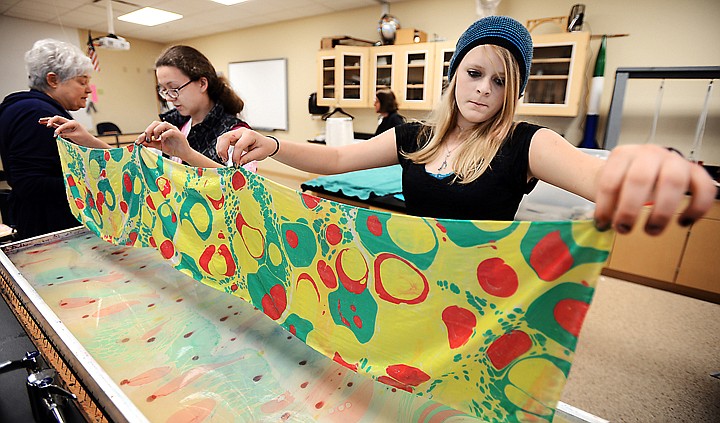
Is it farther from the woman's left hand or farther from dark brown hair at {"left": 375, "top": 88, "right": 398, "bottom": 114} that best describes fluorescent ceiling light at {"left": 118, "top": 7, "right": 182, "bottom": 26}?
the woman's left hand

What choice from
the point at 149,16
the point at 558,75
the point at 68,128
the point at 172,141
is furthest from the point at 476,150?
the point at 149,16

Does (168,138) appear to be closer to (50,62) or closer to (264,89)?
(50,62)

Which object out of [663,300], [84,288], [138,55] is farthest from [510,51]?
[138,55]

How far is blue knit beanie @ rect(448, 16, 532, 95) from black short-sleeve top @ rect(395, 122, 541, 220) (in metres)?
0.15

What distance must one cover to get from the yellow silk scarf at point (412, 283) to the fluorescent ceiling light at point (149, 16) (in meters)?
5.34

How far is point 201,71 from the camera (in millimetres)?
1346

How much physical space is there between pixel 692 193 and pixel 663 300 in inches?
124

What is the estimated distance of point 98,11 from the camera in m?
5.25

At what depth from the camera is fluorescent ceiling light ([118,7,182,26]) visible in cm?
524

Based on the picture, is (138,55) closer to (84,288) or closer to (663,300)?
(84,288)

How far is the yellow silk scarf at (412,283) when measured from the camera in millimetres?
609

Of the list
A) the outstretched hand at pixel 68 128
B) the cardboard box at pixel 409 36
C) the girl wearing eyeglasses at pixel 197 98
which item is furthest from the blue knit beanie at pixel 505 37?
the cardboard box at pixel 409 36

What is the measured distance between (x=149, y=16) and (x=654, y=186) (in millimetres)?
6821

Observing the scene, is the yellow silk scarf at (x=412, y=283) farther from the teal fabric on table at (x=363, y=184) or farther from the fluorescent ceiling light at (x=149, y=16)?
the fluorescent ceiling light at (x=149, y=16)
